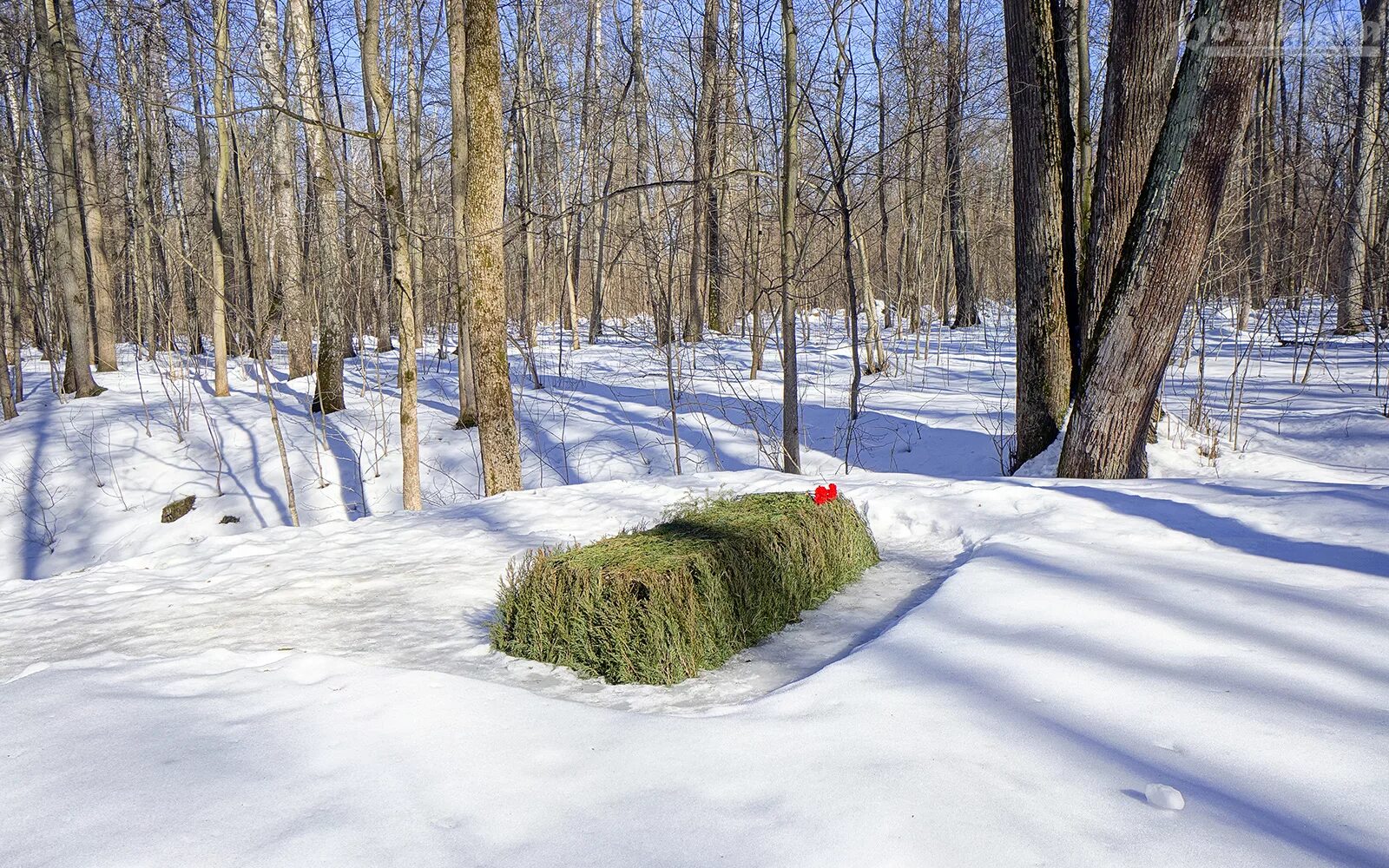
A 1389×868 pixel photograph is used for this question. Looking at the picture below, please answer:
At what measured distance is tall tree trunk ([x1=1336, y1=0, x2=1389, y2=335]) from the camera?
12.5 meters

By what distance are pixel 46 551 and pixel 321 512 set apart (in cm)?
255

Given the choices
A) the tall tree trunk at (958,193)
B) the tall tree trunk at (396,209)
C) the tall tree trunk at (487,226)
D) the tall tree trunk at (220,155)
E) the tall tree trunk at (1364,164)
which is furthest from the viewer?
the tall tree trunk at (958,193)

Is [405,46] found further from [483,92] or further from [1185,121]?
[1185,121]

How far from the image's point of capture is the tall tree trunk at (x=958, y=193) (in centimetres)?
1405

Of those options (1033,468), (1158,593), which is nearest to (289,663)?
(1158,593)

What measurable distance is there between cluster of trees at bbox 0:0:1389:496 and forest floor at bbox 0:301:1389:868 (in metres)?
1.48

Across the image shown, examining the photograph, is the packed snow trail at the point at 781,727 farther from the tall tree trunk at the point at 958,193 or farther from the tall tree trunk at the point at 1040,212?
the tall tree trunk at the point at 958,193

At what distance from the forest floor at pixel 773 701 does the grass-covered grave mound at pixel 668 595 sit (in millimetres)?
117

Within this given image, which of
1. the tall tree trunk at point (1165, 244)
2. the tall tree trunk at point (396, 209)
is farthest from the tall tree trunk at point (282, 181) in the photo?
the tall tree trunk at point (1165, 244)

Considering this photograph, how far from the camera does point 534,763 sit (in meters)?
2.45

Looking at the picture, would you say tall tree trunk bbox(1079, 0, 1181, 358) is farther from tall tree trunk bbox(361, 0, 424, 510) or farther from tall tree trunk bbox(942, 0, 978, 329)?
tall tree trunk bbox(942, 0, 978, 329)

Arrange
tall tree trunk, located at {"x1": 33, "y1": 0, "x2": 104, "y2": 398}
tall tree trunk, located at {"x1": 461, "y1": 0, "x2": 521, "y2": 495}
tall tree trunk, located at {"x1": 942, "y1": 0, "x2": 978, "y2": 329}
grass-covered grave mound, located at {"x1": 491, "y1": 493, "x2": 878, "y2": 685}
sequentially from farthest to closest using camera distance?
tall tree trunk, located at {"x1": 942, "y1": 0, "x2": 978, "y2": 329}, tall tree trunk, located at {"x1": 33, "y1": 0, "x2": 104, "y2": 398}, tall tree trunk, located at {"x1": 461, "y1": 0, "x2": 521, "y2": 495}, grass-covered grave mound, located at {"x1": 491, "y1": 493, "x2": 878, "y2": 685}

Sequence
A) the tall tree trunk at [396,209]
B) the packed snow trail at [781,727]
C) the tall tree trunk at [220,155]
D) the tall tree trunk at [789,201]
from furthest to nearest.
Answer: the tall tree trunk at [220,155]
the tall tree trunk at [789,201]
the tall tree trunk at [396,209]
the packed snow trail at [781,727]

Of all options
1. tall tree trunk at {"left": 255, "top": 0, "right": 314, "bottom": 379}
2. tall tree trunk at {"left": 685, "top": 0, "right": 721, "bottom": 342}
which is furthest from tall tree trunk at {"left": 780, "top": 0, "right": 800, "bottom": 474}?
tall tree trunk at {"left": 255, "top": 0, "right": 314, "bottom": 379}
